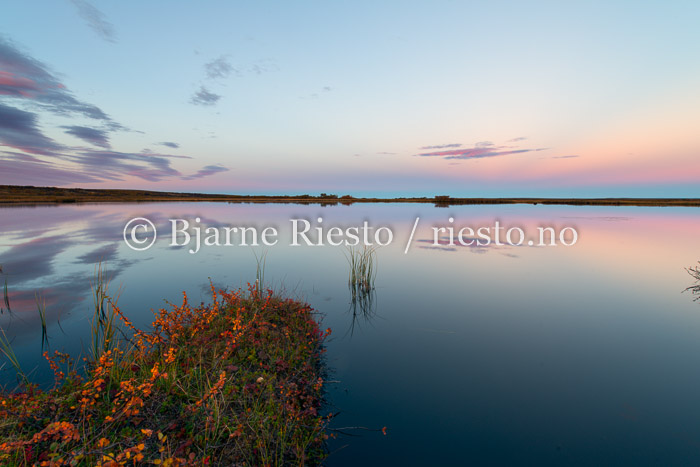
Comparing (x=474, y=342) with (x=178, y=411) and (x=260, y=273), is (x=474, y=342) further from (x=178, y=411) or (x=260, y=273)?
(x=260, y=273)

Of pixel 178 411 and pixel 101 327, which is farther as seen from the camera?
pixel 101 327

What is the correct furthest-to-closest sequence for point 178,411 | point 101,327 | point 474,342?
1. point 101,327
2. point 474,342
3. point 178,411

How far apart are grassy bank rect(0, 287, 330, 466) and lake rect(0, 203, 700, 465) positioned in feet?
3.64

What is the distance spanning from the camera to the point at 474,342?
959 centimetres

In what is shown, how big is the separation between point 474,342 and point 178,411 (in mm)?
8231

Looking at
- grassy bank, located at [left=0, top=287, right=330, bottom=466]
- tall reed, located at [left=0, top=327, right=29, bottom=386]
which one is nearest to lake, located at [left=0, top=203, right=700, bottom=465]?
tall reed, located at [left=0, top=327, right=29, bottom=386]

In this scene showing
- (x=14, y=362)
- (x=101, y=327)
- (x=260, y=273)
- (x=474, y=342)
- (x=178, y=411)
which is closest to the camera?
(x=178, y=411)

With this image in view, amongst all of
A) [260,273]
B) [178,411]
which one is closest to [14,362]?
[178,411]

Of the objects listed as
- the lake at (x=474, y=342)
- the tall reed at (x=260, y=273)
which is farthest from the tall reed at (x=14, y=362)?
the tall reed at (x=260, y=273)

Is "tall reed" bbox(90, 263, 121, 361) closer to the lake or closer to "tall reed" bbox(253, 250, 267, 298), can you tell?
the lake

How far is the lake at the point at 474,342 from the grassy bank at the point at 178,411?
111 cm

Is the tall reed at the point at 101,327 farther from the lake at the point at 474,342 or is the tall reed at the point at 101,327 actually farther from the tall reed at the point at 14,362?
the tall reed at the point at 14,362

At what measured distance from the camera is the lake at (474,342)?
5816mm

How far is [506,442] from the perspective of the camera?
5758 millimetres
